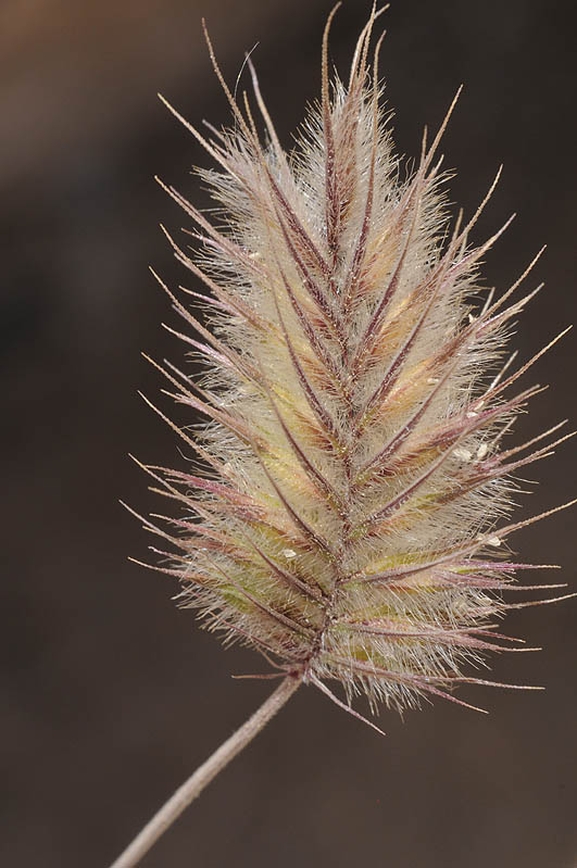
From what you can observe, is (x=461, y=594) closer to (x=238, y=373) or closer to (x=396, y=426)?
(x=396, y=426)

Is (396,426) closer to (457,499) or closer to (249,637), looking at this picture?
(457,499)

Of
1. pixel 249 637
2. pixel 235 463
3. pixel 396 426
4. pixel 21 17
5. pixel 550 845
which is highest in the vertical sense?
pixel 21 17

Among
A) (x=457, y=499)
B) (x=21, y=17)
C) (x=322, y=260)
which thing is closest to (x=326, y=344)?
(x=322, y=260)

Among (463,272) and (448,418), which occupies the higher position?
(463,272)

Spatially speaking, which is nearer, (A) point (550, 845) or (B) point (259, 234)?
(B) point (259, 234)
